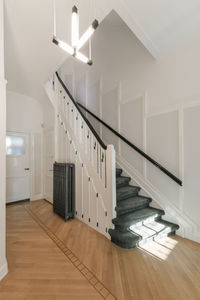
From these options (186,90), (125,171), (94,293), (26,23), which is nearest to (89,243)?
(94,293)

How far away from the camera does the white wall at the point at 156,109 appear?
91.5 inches

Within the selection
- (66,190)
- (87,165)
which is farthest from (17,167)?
(87,165)

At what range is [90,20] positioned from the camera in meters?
2.05

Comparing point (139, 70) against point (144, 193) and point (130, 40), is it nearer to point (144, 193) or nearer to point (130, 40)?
point (130, 40)

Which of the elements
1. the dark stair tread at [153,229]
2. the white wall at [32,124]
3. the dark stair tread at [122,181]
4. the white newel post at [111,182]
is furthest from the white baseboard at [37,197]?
the dark stair tread at [153,229]

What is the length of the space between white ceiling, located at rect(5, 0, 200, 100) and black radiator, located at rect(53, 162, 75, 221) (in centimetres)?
216

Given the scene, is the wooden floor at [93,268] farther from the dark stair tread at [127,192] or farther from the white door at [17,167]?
the white door at [17,167]

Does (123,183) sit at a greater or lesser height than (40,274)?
greater

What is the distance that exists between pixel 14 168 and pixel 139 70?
399 cm

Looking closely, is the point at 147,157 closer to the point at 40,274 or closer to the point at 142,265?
the point at 142,265


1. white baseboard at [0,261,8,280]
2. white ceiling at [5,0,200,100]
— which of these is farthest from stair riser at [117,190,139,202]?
white ceiling at [5,0,200,100]

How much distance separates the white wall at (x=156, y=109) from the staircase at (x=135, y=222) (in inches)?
8.7

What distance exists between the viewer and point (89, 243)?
2225mm

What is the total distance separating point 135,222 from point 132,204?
12.3 inches
